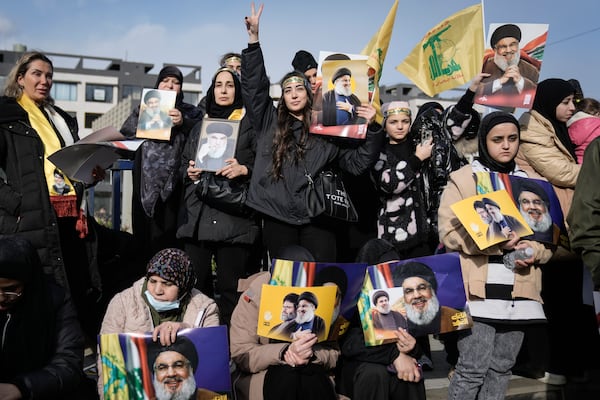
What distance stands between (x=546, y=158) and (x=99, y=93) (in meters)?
73.2

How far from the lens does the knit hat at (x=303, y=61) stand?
5630mm

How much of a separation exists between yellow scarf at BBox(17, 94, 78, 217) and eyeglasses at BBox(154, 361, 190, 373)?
4.88 feet

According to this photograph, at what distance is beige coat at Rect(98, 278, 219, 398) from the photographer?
3385 millimetres

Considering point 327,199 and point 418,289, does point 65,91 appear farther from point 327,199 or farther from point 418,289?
point 418,289

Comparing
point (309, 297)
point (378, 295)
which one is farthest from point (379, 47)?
point (309, 297)

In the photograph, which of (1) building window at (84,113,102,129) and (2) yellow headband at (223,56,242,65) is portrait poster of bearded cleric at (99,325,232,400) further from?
(1) building window at (84,113,102,129)

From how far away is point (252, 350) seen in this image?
3582 mm

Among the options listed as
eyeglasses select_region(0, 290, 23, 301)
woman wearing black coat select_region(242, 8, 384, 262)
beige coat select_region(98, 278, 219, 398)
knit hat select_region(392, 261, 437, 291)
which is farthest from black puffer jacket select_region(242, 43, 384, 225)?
eyeglasses select_region(0, 290, 23, 301)

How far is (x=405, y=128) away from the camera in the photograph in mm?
4742

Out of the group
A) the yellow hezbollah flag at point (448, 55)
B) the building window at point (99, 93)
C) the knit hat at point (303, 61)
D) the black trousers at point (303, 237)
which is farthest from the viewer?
the building window at point (99, 93)

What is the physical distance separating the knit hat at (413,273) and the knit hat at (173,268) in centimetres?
112

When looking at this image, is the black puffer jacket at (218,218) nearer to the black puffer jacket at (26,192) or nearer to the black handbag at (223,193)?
the black handbag at (223,193)

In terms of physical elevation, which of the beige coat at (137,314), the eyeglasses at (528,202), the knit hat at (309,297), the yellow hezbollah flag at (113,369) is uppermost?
the eyeglasses at (528,202)

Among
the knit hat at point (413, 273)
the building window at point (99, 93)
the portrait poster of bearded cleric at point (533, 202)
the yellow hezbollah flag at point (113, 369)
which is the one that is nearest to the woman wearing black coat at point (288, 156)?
the knit hat at point (413, 273)
